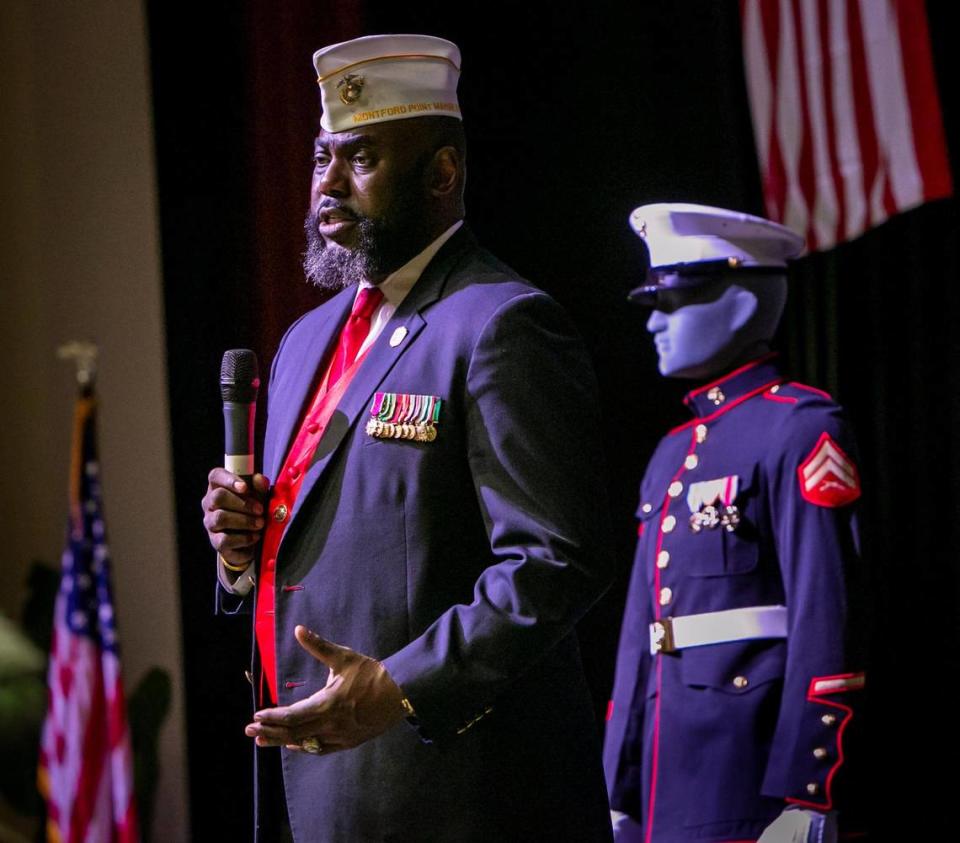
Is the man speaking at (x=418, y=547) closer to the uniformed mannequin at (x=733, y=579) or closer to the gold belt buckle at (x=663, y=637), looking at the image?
the uniformed mannequin at (x=733, y=579)

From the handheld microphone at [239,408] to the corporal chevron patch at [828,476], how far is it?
1.22 metres

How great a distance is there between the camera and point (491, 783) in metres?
1.46

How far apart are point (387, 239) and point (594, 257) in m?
2.04

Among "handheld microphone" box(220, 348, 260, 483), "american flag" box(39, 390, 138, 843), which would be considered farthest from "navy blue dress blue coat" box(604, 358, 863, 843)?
"handheld microphone" box(220, 348, 260, 483)

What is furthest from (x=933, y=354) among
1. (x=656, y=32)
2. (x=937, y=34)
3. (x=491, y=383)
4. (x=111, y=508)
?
(x=491, y=383)

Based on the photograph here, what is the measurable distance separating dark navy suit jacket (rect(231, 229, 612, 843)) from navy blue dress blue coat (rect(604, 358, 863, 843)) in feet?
3.09

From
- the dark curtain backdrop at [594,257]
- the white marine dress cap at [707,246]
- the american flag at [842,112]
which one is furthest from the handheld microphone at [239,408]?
the american flag at [842,112]

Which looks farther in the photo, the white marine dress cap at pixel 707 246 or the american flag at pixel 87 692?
the white marine dress cap at pixel 707 246

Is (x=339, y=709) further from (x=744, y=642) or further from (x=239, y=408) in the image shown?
(x=744, y=642)

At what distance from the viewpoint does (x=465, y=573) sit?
1.48 m

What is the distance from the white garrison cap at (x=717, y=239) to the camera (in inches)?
111

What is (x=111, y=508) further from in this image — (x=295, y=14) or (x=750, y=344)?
(x=750, y=344)

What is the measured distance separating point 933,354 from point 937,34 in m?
0.77

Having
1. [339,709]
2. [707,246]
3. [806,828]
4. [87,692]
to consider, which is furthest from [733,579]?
[339,709]
